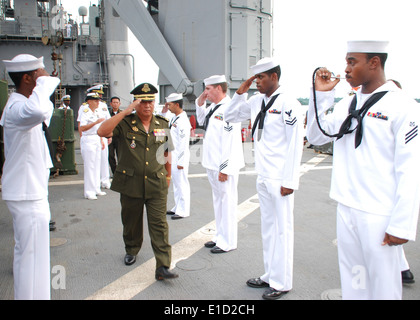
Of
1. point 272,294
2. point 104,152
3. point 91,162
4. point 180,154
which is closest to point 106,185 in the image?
point 104,152

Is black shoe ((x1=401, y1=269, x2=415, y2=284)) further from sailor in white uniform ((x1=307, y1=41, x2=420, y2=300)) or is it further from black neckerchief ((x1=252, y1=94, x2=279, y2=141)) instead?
black neckerchief ((x1=252, y1=94, x2=279, y2=141))

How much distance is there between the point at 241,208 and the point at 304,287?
9.71 feet

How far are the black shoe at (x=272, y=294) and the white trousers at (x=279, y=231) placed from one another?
0.03 m

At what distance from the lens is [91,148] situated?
7.16 meters

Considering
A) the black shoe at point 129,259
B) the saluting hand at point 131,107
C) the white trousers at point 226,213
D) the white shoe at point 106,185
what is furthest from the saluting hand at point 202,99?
the white shoe at point 106,185

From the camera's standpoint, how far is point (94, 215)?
5914mm

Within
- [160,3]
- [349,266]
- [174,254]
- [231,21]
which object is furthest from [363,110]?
[160,3]

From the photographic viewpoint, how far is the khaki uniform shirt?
12.2 feet

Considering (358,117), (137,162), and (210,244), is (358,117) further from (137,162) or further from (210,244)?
(210,244)

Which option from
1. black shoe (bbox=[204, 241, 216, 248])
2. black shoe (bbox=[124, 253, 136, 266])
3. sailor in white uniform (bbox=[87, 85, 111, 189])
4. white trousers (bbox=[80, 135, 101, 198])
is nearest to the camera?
black shoe (bbox=[124, 253, 136, 266])

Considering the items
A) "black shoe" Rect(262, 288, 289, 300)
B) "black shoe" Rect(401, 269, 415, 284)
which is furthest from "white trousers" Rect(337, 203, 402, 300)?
"black shoe" Rect(401, 269, 415, 284)

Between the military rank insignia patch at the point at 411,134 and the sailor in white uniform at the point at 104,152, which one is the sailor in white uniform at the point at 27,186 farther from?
the sailor in white uniform at the point at 104,152

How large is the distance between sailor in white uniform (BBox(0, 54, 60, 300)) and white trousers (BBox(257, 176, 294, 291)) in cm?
196
